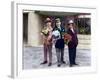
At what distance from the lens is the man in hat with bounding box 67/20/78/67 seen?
196 centimetres

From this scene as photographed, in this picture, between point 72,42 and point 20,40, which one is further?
point 72,42

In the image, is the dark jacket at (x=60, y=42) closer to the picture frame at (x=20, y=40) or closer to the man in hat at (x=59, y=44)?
the man in hat at (x=59, y=44)

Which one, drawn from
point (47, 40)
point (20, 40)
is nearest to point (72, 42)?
point (47, 40)

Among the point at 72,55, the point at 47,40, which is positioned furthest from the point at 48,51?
the point at 72,55

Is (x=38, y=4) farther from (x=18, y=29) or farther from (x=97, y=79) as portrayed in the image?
(x=97, y=79)

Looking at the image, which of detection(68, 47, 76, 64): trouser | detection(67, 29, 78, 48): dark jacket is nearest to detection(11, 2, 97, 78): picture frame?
detection(68, 47, 76, 64): trouser

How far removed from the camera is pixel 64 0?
6.38 feet

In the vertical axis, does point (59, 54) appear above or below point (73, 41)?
below

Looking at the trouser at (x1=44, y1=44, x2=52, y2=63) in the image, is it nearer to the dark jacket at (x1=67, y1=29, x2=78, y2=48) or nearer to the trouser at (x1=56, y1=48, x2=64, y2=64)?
the trouser at (x1=56, y1=48, x2=64, y2=64)

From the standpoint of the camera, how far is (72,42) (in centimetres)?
198

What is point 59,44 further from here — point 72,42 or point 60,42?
point 72,42
